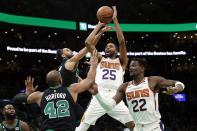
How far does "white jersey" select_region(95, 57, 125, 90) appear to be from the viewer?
8852 mm

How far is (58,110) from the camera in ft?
20.0

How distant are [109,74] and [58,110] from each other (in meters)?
2.96

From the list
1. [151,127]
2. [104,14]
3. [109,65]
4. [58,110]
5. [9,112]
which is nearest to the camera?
[58,110]

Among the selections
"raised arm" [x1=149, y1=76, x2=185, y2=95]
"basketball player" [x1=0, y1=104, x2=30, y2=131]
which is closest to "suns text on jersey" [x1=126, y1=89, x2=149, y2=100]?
"raised arm" [x1=149, y1=76, x2=185, y2=95]

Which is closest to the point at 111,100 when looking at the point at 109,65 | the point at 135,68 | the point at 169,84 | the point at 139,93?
the point at 139,93

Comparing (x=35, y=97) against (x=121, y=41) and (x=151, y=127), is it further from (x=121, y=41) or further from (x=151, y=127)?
(x=121, y=41)

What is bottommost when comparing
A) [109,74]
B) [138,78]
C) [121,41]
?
[138,78]

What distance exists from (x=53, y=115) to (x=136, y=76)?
5.60ft

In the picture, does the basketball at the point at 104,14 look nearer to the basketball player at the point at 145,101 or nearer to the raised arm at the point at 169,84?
the basketball player at the point at 145,101

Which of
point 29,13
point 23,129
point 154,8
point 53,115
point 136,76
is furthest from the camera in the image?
point 154,8

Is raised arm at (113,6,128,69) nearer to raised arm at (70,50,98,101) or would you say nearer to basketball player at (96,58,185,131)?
basketball player at (96,58,185,131)

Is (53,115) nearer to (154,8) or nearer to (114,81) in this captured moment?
(114,81)

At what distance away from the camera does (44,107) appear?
245 inches

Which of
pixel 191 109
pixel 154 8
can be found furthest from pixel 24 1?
pixel 191 109
